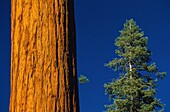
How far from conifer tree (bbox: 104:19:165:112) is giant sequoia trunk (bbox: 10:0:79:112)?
28.5 metres

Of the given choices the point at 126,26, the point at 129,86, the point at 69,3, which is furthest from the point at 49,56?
the point at 126,26

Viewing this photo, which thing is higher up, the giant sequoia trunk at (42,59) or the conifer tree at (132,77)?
the conifer tree at (132,77)

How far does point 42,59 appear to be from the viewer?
10.8 ft

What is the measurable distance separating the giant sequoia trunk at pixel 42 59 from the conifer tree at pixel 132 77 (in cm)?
2846

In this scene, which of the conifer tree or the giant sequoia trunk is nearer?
the giant sequoia trunk

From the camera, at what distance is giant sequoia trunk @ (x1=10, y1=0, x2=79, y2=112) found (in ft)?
10.5

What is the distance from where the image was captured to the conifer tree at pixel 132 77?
3203 centimetres

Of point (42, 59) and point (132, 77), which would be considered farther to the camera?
point (132, 77)

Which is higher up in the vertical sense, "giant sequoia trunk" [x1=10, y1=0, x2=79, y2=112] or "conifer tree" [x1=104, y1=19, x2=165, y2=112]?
"conifer tree" [x1=104, y1=19, x2=165, y2=112]

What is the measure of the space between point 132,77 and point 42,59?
30.7 metres

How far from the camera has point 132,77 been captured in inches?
1325

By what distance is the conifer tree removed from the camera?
32031 millimetres

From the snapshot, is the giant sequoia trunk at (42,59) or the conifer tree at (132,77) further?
the conifer tree at (132,77)

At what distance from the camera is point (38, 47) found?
3.31 m
